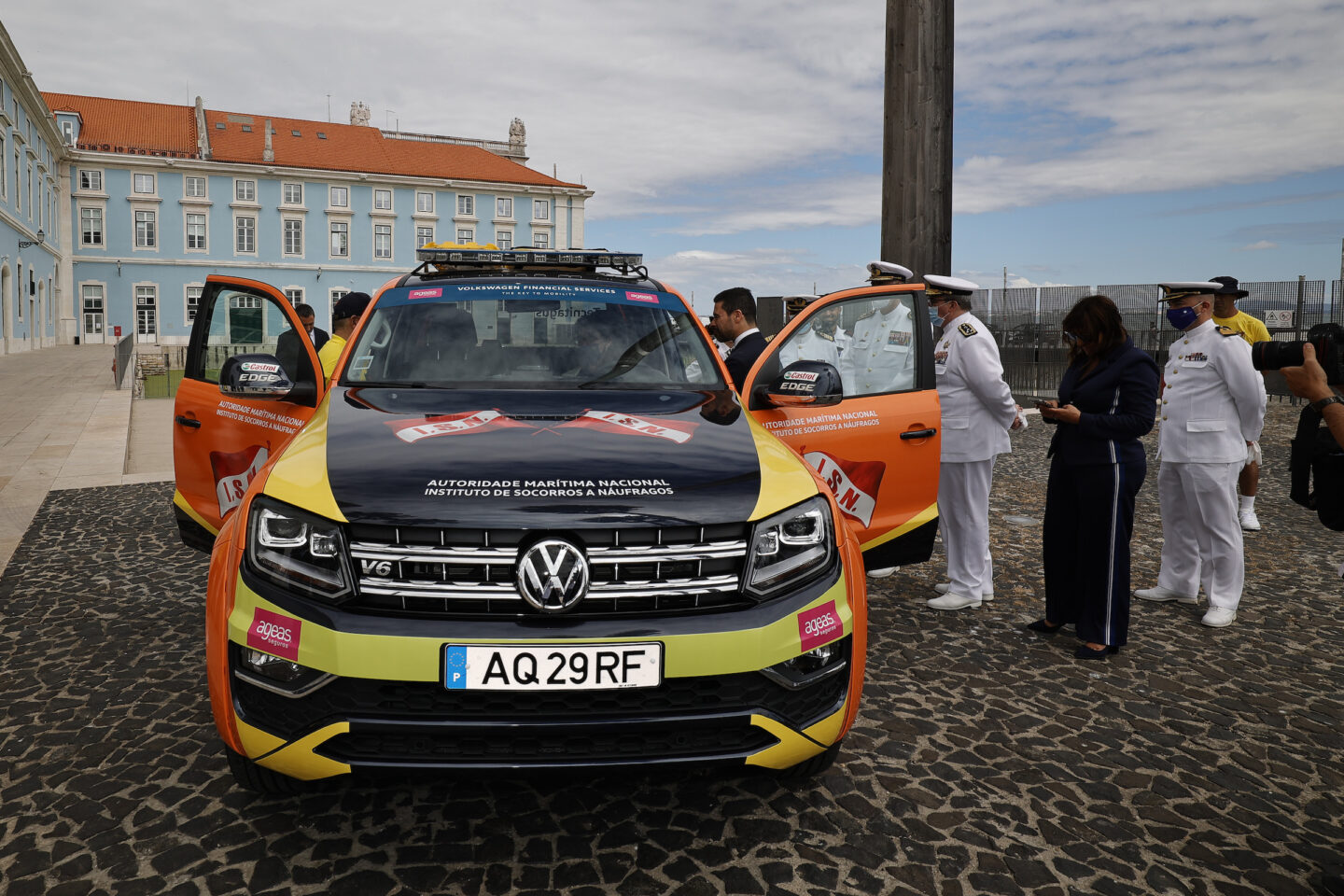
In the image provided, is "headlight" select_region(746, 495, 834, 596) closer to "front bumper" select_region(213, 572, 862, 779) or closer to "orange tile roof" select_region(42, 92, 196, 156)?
"front bumper" select_region(213, 572, 862, 779)

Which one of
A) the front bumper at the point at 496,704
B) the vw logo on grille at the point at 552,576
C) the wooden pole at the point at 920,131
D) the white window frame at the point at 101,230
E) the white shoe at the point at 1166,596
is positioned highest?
the white window frame at the point at 101,230

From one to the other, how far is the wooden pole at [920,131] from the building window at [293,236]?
62.6 meters

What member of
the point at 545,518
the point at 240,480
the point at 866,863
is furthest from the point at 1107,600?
the point at 240,480

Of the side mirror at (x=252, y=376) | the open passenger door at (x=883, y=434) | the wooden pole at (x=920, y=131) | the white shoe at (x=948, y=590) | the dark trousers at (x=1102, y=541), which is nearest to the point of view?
the side mirror at (x=252, y=376)

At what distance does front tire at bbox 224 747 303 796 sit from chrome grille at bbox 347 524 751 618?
2.01 ft

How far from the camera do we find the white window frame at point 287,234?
62156mm

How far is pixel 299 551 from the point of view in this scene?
7.87 ft

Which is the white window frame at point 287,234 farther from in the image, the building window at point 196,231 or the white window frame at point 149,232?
the white window frame at point 149,232

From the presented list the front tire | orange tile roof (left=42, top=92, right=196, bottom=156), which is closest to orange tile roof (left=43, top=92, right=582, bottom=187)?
orange tile roof (left=42, top=92, right=196, bottom=156)

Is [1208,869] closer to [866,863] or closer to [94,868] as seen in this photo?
[866,863]

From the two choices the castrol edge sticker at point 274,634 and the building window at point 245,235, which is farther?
the building window at point 245,235

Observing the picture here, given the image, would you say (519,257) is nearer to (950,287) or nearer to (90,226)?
(950,287)

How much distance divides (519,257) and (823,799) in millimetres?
2676

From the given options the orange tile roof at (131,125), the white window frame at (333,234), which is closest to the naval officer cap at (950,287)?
the white window frame at (333,234)
